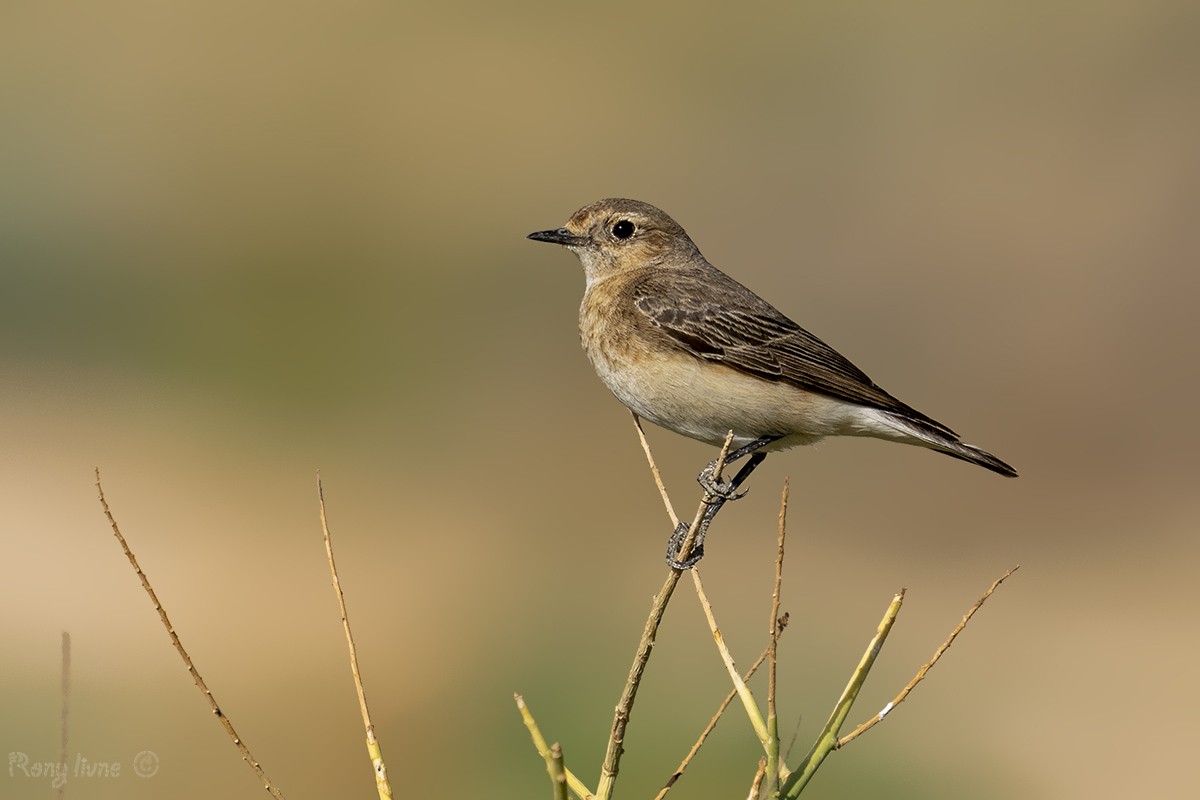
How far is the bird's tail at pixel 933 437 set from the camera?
6711 millimetres

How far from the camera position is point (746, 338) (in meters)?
7.36

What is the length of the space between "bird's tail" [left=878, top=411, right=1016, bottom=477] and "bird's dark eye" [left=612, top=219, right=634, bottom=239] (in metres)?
1.83

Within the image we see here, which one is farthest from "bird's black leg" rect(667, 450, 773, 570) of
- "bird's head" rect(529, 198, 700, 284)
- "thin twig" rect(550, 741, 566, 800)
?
"bird's head" rect(529, 198, 700, 284)

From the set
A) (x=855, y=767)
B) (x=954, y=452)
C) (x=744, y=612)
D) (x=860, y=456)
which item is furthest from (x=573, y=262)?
(x=954, y=452)

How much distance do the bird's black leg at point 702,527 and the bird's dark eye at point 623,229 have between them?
4.89ft

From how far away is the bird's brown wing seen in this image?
23.2ft

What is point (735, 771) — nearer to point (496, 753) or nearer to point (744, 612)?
point (496, 753)

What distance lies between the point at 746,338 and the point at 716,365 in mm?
392

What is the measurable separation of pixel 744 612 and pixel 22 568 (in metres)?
8.43

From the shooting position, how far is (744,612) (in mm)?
15469

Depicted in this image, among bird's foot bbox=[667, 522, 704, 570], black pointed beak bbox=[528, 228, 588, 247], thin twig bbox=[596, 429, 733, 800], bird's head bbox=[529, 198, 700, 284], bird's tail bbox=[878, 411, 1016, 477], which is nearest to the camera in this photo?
thin twig bbox=[596, 429, 733, 800]

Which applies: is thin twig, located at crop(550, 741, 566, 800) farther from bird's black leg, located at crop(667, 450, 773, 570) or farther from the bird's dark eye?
the bird's dark eye

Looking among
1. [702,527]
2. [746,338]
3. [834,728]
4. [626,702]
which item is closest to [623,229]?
[746,338]

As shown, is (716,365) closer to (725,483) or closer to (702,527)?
(725,483)
